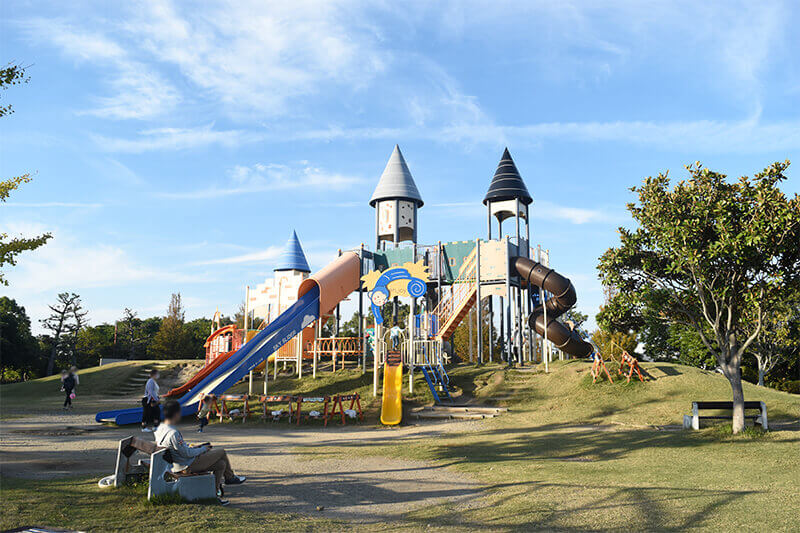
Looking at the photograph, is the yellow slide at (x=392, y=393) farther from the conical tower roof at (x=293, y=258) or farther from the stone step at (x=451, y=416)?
the conical tower roof at (x=293, y=258)

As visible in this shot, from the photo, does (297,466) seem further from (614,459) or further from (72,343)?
(72,343)

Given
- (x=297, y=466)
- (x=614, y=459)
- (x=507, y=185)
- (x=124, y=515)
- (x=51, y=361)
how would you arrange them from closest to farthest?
(x=124, y=515) < (x=297, y=466) < (x=614, y=459) < (x=507, y=185) < (x=51, y=361)

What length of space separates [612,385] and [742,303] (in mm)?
5931

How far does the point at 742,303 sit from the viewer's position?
14.5 meters

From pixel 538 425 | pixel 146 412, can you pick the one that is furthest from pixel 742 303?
pixel 146 412

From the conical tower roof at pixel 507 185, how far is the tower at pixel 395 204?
3.99 metres

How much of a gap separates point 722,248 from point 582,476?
22.7 feet

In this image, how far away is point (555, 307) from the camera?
2619 centimetres

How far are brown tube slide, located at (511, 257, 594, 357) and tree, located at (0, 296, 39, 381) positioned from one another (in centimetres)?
3896

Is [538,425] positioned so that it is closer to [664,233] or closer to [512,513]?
[664,233]

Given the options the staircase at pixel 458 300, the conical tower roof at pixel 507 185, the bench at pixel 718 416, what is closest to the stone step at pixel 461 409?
the bench at pixel 718 416

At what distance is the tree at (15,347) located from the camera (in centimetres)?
4356

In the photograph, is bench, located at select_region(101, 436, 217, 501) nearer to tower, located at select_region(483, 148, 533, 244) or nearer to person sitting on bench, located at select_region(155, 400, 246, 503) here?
person sitting on bench, located at select_region(155, 400, 246, 503)

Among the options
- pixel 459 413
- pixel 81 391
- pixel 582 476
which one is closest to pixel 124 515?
pixel 582 476
